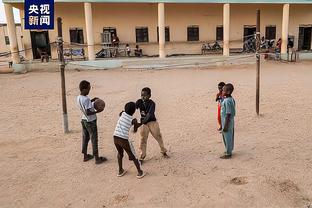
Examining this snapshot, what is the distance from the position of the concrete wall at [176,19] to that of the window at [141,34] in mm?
220

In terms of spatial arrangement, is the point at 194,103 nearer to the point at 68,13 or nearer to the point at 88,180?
the point at 88,180

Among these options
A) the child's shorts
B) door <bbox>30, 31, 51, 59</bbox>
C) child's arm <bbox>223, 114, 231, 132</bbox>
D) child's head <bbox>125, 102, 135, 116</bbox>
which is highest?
door <bbox>30, 31, 51, 59</bbox>

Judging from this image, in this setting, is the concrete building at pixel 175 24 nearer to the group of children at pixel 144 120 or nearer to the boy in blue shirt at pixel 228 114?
the group of children at pixel 144 120

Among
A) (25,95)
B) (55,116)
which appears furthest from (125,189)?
(25,95)

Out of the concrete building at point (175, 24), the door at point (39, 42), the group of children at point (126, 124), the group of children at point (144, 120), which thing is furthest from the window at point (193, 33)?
the group of children at point (126, 124)

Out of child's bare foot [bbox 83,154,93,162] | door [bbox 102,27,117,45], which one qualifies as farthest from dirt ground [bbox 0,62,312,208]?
door [bbox 102,27,117,45]

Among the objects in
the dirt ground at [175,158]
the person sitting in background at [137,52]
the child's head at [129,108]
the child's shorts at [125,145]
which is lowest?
the dirt ground at [175,158]

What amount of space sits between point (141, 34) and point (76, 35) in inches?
162

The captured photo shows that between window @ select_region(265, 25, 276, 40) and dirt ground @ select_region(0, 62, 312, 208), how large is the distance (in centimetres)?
1215

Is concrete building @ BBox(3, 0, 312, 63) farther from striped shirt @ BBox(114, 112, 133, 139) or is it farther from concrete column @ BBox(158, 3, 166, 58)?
striped shirt @ BBox(114, 112, 133, 139)

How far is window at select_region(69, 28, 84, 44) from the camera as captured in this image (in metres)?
20.4

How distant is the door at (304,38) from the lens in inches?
920

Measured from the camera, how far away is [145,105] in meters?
5.30

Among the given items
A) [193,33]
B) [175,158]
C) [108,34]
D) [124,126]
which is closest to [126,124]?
[124,126]
